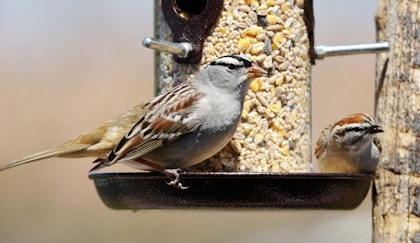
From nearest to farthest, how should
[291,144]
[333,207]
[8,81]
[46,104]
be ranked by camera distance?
[333,207] → [291,144] → [46,104] → [8,81]

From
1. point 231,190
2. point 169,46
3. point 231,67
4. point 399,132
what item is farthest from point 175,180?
point 399,132

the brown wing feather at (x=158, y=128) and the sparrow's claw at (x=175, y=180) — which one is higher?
the brown wing feather at (x=158, y=128)

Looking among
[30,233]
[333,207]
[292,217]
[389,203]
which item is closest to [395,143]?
[389,203]

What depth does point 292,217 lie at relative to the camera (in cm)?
1512

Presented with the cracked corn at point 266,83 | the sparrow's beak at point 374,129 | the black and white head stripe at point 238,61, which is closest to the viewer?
the black and white head stripe at point 238,61

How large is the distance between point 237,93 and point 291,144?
516 millimetres

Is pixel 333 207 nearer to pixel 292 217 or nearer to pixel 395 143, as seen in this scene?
pixel 395 143

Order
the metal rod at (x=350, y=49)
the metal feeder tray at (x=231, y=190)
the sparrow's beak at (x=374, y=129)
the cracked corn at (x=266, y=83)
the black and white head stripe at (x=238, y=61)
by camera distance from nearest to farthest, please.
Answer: the metal feeder tray at (x=231, y=190) → the black and white head stripe at (x=238, y=61) → the cracked corn at (x=266, y=83) → the sparrow's beak at (x=374, y=129) → the metal rod at (x=350, y=49)

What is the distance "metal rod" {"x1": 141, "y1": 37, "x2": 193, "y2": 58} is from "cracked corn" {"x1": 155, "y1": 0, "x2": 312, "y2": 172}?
3.7 inches

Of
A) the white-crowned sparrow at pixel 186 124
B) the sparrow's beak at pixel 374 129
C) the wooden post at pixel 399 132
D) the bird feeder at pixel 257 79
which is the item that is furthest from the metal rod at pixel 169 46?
the wooden post at pixel 399 132

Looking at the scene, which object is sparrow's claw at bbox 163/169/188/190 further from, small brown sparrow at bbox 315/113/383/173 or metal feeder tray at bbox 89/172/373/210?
small brown sparrow at bbox 315/113/383/173

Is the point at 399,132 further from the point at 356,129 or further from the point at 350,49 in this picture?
the point at 350,49

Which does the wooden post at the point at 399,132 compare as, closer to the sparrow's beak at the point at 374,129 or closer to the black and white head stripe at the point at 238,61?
the sparrow's beak at the point at 374,129

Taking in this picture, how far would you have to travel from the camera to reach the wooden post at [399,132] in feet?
22.9
